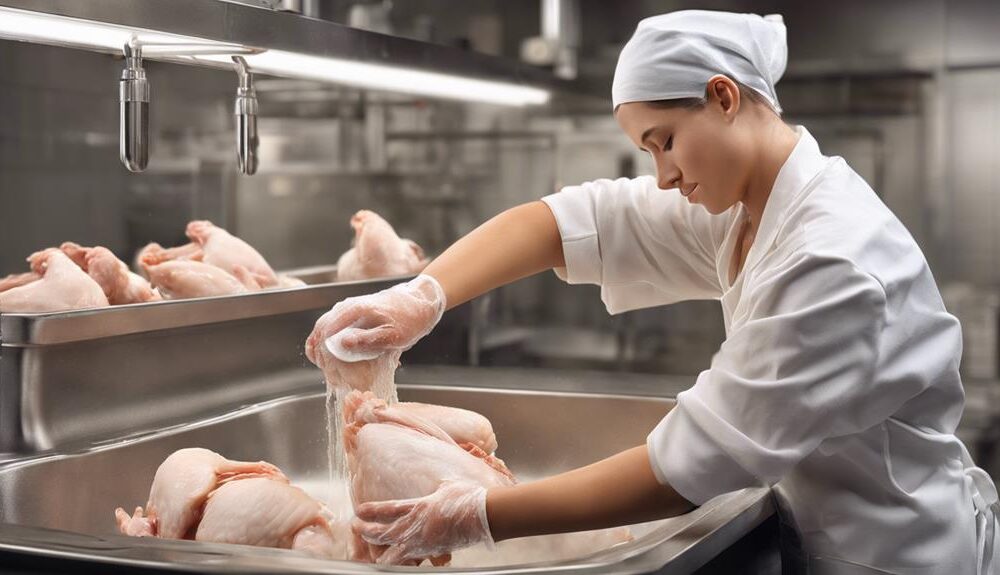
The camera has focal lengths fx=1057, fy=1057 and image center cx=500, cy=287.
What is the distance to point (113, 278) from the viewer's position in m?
1.59

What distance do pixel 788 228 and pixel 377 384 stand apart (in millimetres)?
537

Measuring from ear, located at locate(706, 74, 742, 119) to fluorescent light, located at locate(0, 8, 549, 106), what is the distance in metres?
0.62

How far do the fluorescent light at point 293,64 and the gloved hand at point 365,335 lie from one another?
41 centimetres

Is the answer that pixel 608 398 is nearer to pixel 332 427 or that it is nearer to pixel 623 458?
pixel 332 427

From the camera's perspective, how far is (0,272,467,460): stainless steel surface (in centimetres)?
136

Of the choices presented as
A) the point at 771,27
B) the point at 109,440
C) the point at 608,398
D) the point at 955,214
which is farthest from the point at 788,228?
the point at 955,214

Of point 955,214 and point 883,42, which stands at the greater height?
point 883,42

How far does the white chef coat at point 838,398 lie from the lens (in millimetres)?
1059

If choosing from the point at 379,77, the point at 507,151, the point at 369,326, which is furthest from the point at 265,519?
the point at 507,151

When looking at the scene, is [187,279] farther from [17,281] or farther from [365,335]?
[365,335]

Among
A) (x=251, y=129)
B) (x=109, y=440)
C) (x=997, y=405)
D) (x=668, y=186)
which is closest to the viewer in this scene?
(x=668, y=186)

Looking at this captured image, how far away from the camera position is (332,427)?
4.90 ft

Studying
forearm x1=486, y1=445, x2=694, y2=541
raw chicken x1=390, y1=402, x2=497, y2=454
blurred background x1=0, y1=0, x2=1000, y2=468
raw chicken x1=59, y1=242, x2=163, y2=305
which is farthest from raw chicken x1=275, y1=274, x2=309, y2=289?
blurred background x1=0, y1=0, x2=1000, y2=468

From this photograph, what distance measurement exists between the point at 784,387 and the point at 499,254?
1.84ft
